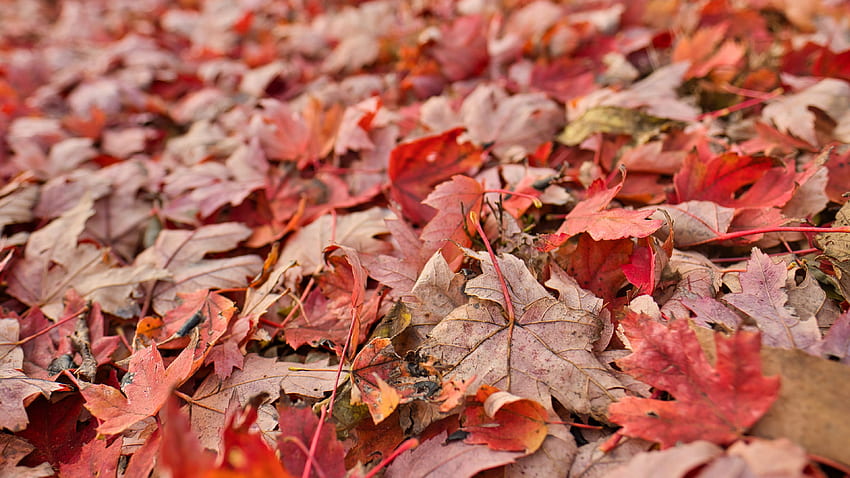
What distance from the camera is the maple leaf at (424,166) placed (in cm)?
122

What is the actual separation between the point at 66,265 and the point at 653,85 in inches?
63.6

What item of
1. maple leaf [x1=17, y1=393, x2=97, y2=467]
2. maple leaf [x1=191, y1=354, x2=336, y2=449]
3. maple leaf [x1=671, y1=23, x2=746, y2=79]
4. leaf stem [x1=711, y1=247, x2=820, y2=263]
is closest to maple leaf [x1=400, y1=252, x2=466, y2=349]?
maple leaf [x1=191, y1=354, x2=336, y2=449]

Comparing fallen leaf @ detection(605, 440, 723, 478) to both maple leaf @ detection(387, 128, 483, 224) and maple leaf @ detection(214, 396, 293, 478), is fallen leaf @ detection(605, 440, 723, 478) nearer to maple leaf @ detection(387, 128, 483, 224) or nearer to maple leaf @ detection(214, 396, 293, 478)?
maple leaf @ detection(214, 396, 293, 478)

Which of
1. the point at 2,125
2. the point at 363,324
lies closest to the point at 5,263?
the point at 363,324

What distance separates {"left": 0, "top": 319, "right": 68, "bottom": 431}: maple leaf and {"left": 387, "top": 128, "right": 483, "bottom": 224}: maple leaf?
77 cm

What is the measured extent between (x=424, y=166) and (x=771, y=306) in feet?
2.48

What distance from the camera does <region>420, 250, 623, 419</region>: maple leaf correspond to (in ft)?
2.62

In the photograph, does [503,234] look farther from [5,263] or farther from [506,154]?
[5,263]

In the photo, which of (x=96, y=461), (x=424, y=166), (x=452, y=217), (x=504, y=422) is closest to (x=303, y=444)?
(x=504, y=422)

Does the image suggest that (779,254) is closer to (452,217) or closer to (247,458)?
(452,217)

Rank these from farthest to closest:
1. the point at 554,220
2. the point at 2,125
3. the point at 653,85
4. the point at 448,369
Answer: the point at 2,125
the point at 653,85
the point at 554,220
the point at 448,369

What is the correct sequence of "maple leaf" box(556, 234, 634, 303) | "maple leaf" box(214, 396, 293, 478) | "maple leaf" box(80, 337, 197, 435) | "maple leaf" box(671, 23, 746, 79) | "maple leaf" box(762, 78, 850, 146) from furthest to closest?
"maple leaf" box(671, 23, 746, 79), "maple leaf" box(762, 78, 850, 146), "maple leaf" box(556, 234, 634, 303), "maple leaf" box(80, 337, 197, 435), "maple leaf" box(214, 396, 293, 478)

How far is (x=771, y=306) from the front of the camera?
800mm

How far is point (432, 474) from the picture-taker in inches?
29.7
